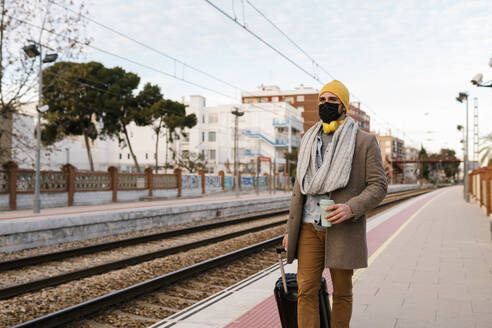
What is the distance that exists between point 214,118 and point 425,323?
61377mm

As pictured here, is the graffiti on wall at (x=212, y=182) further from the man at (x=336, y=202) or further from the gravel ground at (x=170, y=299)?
the man at (x=336, y=202)

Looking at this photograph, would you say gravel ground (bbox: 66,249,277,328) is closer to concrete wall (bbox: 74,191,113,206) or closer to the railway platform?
the railway platform

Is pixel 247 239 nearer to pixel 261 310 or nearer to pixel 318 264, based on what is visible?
pixel 261 310

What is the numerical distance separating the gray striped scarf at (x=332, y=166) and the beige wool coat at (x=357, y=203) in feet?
0.25

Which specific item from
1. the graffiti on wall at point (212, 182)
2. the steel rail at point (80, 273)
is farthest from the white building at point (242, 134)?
the steel rail at point (80, 273)

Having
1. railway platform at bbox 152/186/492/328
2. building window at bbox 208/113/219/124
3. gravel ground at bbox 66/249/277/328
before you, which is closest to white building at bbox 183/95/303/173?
building window at bbox 208/113/219/124

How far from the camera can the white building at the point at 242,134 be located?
63.3 m

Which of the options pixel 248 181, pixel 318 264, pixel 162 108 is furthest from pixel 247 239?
pixel 248 181

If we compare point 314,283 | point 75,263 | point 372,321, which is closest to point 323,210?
point 314,283

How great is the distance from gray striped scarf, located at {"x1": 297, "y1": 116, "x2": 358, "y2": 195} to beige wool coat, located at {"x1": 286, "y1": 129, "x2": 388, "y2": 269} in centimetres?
8

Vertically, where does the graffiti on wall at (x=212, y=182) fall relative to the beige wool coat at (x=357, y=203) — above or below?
below

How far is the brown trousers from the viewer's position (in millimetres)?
2943

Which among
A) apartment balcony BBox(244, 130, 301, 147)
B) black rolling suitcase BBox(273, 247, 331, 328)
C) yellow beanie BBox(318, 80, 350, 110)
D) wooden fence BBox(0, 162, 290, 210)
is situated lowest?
black rolling suitcase BBox(273, 247, 331, 328)

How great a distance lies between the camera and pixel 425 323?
4223mm
